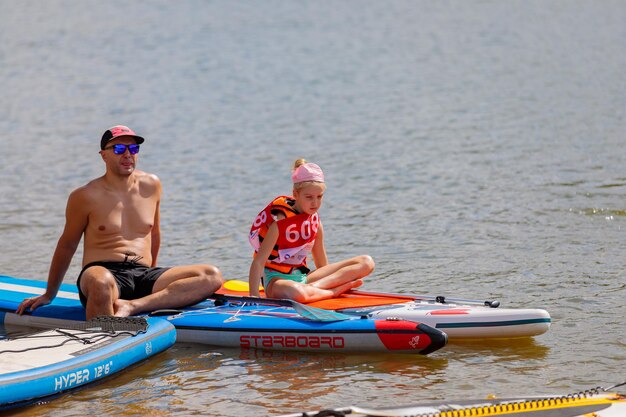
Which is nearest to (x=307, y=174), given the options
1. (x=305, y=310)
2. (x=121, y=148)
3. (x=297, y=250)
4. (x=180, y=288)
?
(x=297, y=250)

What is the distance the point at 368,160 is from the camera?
49.0ft

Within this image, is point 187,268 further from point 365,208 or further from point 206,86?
point 206,86

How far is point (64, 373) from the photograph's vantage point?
6.64 metres

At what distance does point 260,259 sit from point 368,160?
7218 millimetres

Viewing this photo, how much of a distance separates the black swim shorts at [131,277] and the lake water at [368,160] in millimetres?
521

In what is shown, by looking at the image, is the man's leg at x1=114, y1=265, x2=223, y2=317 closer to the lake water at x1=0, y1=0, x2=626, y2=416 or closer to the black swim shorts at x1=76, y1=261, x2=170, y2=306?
the black swim shorts at x1=76, y1=261, x2=170, y2=306

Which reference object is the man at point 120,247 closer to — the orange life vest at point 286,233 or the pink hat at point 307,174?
the orange life vest at point 286,233

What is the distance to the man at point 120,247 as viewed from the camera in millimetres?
7820

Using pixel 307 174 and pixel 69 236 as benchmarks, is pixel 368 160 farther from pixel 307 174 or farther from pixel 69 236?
pixel 69 236

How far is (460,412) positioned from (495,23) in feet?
79.2

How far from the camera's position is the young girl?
7.91 m

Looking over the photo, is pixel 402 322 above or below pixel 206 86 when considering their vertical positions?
below

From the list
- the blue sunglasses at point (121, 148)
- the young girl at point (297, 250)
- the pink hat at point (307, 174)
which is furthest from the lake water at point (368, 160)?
the blue sunglasses at point (121, 148)

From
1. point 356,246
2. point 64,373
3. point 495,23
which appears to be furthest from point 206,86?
point 64,373
